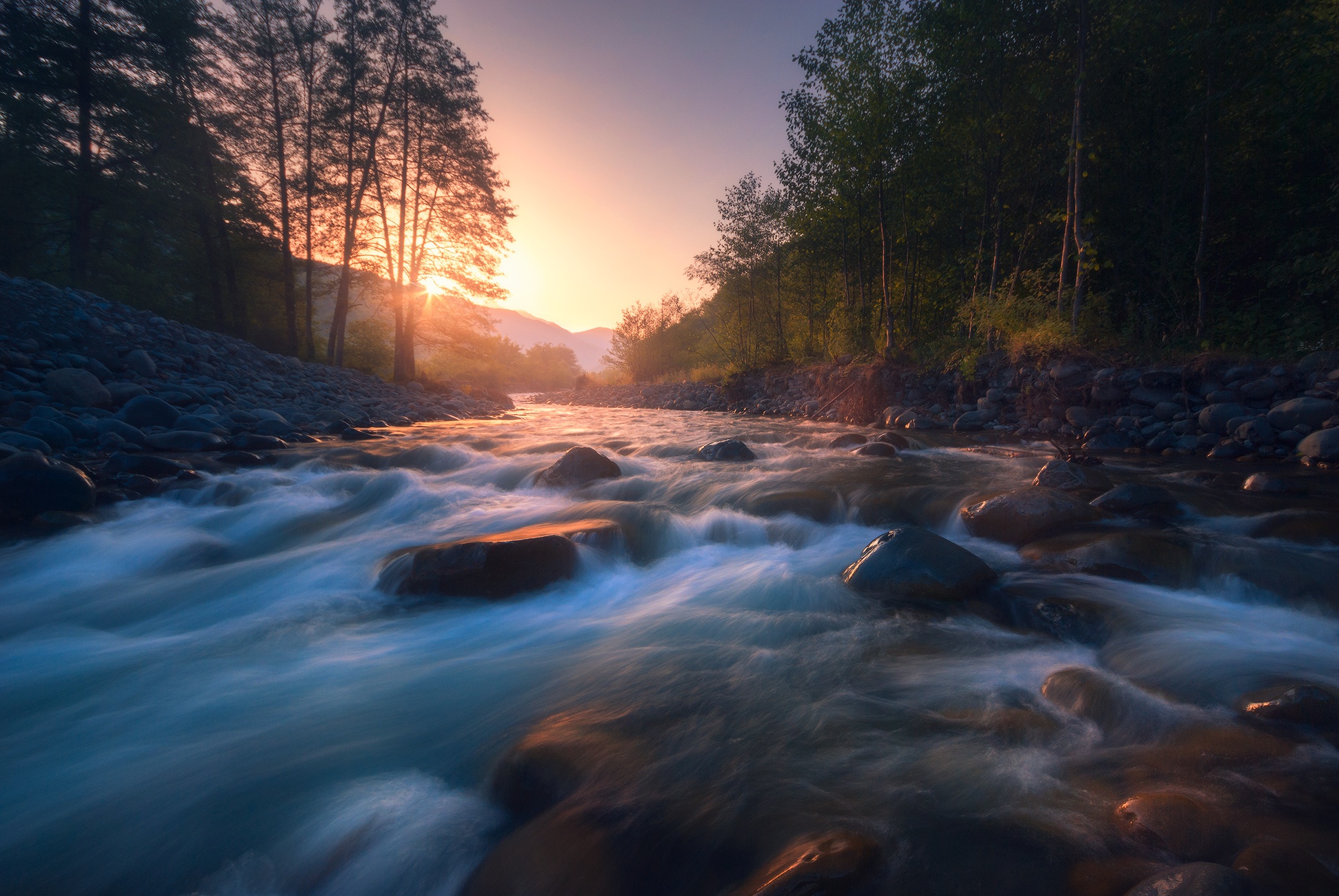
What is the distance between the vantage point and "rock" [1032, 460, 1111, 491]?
6.12 meters

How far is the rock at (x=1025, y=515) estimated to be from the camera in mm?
5238

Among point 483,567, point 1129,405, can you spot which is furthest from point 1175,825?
point 1129,405

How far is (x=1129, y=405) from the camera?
10227mm

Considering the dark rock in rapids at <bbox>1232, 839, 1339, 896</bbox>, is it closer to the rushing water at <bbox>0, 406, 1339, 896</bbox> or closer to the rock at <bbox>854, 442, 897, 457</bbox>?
the rushing water at <bbox>0, 406, 1339, 896</bbox>

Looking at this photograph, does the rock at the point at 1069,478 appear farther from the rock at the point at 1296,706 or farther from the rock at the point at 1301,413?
the rock at the point at 1301,413

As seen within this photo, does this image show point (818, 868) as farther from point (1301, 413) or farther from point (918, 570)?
point (1301, 413)

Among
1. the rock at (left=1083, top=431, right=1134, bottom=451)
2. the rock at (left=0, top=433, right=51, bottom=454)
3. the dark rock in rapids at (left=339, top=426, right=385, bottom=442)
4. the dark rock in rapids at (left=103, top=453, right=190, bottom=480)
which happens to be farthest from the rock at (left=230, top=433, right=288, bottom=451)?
the rock at (left=1083, top=431, right=1134, bottom=451)

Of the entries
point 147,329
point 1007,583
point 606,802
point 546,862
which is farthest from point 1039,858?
point 147,329

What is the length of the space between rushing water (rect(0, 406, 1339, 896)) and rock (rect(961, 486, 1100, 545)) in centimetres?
29

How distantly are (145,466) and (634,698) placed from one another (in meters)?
8.59

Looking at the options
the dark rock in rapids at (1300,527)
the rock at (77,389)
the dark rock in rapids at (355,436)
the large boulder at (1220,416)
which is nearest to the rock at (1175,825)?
the dark rock in rapids at (1300,527)

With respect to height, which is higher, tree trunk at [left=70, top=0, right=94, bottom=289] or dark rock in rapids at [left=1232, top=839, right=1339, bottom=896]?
tree trunk at [left=70, top=0, right=94, bottom=289]

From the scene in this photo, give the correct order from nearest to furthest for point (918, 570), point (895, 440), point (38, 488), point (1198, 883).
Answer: point (1198, 883) → point (918, 570) → point (38, 488) → point (895, 440)

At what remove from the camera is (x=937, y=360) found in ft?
52.6
